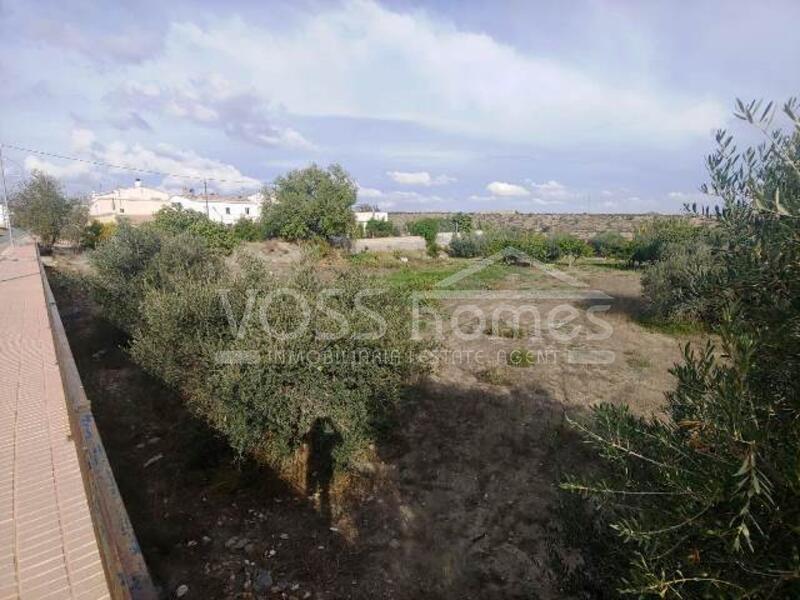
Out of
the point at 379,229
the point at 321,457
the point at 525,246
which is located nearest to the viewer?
the point at 321,457

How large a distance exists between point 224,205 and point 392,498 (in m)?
64.2

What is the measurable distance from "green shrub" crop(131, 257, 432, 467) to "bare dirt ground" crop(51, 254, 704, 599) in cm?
77

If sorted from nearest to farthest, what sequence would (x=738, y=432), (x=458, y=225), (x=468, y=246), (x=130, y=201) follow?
(x=738, y=432)
(x=468, y=246)
(x=458, y=225)
(x=130, y=201)

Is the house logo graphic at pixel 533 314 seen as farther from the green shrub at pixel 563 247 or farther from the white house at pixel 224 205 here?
the white house at pixel 224 205

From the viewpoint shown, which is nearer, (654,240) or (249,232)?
(654,240)

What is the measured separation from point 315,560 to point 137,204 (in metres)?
66.5

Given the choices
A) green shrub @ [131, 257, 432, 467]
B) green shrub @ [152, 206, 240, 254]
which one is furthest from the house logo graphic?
green shrub @ [152, 206, 240, 254]

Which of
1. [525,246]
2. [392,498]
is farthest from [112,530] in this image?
[525,246]

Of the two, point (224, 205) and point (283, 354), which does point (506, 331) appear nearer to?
point (283, 354)

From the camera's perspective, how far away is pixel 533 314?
17781mm

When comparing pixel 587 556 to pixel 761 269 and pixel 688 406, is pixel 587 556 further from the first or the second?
pixel 761 269

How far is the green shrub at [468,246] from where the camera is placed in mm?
39281

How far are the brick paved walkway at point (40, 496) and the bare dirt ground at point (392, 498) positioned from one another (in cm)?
183

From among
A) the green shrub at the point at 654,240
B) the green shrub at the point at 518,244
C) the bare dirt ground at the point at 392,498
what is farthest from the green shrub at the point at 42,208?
the green shrub at the point at 654,240
